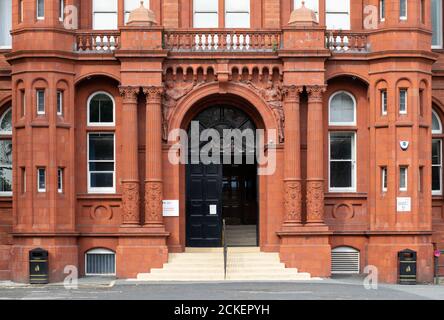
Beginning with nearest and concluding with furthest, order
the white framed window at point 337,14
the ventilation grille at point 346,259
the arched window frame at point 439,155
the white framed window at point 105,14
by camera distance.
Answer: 1. the ventilation grille at point 346,259
2. the white framed window at point 105,14
3. the white framed window at point 337,14
4. the arched window frame at point 439,155

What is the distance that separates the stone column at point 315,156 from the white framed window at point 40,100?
824 cm

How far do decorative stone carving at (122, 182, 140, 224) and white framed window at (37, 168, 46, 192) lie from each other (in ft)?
8.22

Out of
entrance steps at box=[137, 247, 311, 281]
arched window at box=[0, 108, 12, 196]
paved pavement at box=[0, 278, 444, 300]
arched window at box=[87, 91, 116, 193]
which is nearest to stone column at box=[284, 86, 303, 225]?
entrance steps at box=[137, 247, 311, 281]

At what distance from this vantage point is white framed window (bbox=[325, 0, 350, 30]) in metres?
39.3

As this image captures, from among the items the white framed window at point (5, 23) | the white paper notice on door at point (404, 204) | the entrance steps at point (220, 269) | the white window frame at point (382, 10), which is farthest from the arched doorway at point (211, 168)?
the white framed window at point (5, 23)

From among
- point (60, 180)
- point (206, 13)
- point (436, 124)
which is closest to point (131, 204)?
point (60, 180)

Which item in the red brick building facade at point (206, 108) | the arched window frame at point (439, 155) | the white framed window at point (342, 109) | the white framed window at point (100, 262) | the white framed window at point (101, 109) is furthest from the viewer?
the arched window frame at point (439, 155)

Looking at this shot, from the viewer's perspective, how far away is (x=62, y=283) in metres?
36.4

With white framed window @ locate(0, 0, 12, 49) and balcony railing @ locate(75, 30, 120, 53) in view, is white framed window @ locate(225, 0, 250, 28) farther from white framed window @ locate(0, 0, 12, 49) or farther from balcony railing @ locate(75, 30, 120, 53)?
white framed window @ locate(0, 0, 12, 49)

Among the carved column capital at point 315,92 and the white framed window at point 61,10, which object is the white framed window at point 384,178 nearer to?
the carved column capital at point 315,92

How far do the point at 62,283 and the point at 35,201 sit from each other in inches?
105

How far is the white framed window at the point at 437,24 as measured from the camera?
40216mm

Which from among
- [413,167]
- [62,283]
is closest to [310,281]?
[413,167]

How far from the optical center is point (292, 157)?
37469 mm
